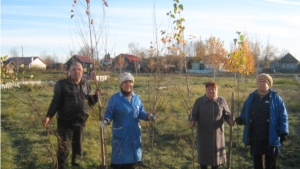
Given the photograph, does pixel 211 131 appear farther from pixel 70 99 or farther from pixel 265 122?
pixel 70 99

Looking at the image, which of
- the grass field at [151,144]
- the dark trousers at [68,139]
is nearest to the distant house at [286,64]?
the grass field at [151,144]

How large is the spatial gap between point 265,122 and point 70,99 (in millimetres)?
2677

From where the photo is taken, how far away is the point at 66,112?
14.2ft

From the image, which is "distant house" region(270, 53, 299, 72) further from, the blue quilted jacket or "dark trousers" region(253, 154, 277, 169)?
the blue quilted jacket

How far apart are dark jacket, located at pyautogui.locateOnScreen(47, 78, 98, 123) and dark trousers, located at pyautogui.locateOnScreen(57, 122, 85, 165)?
4.6 inches

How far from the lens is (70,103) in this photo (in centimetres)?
433

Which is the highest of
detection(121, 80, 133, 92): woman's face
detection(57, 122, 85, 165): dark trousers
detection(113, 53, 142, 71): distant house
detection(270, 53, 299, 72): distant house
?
detection(270, 53, 299, 72): distant house

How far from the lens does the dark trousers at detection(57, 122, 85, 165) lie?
432cm

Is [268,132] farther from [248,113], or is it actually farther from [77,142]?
[77,142]

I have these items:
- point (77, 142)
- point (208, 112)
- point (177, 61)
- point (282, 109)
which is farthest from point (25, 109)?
point (282, 109)

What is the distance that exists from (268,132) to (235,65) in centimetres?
94

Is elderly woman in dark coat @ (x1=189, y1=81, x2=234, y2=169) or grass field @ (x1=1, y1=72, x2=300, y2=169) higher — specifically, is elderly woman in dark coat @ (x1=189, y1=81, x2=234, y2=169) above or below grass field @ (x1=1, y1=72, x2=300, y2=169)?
above

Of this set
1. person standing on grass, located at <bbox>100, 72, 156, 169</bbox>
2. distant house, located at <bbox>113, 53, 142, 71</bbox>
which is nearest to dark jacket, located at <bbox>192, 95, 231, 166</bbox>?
person standing on grass, located at <bbox>100, 72, 156, 169</bbox>

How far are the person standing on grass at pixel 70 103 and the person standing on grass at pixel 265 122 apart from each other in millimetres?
2126
